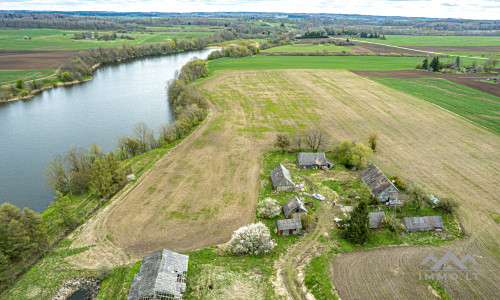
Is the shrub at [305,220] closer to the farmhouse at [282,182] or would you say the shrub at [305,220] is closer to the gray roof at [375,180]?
the farmhouse at [282,182]

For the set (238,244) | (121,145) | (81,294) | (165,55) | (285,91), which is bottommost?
(81,294)

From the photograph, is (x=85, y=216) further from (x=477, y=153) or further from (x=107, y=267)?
(x=477, y=153)

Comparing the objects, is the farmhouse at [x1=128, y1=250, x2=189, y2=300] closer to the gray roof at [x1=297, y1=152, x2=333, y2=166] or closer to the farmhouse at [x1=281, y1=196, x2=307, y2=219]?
the farmhouse at [x1=281, y1=196, x2=307, y2=219]

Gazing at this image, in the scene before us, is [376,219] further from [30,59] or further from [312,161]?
[30,59]

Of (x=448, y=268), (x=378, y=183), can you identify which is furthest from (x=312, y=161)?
(x=448, y=268)

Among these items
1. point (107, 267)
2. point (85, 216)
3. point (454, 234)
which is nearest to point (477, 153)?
point (454, 234)

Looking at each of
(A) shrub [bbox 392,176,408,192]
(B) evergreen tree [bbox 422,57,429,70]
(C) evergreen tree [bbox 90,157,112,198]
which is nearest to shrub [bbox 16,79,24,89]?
(C) evergreen tree [bbox 90,157,112,198]

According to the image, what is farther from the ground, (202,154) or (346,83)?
(346,83)
